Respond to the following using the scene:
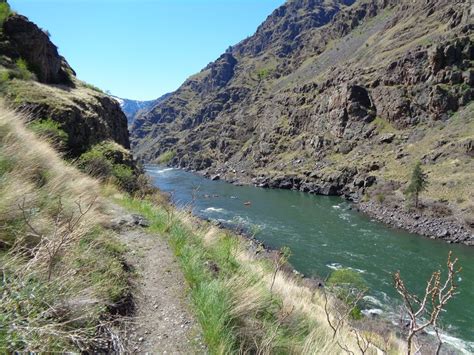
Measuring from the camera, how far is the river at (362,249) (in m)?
23.8

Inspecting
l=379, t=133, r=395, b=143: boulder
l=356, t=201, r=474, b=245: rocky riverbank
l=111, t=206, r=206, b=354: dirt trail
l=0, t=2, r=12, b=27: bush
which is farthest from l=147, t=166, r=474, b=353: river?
l=379, t=133, r=395, b=143: boulder

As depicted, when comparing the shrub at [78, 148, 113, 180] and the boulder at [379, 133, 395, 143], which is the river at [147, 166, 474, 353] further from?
the boulder at [379, 133, 395, 143]

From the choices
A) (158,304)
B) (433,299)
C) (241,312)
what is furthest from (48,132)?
(433,299)

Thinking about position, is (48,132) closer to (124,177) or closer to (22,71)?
(124,177)

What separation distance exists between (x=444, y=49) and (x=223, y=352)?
109m

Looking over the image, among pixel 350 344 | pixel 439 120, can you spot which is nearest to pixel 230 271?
pixel 350 344

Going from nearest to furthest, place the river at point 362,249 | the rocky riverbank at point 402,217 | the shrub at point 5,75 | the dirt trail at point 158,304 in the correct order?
the dirt trail at point 158,304, the shrub at point 5,75, the river at point 362,249, the rocky riverbank at point 402,217

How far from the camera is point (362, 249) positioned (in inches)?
1542

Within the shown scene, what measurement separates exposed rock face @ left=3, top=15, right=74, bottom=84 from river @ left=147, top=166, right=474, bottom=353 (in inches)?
562

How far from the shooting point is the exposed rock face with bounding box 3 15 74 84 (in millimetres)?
24797

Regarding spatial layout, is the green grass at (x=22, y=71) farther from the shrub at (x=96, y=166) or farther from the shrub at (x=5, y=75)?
the shrub at (x=96, y=166)

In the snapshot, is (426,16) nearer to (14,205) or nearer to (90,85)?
(90,85)

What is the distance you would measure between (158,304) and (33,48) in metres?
26.9

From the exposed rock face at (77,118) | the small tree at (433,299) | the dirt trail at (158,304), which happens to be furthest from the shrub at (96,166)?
the small tree at (433,299)
